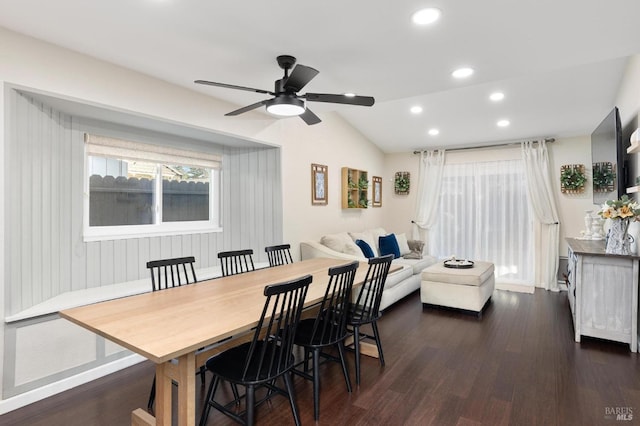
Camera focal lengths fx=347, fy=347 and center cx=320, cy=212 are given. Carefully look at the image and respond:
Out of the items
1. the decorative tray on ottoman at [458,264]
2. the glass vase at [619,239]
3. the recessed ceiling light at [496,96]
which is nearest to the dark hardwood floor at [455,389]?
the glass vase at [619,239]

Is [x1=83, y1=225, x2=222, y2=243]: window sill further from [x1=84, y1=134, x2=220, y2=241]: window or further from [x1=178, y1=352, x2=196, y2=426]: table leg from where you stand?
[x1=178, y1=352, x2=196, y2=426]: table leg

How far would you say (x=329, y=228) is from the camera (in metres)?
5.42

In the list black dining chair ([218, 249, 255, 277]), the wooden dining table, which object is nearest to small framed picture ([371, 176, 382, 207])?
black dining chair ([218, 249, 255, 277])

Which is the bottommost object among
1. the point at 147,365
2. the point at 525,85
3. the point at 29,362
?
the point at 147,365

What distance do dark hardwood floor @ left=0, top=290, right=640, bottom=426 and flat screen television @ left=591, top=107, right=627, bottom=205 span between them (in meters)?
1.64

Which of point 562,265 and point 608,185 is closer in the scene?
point 608,185

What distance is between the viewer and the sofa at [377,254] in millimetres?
4547

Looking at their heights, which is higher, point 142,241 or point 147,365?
point 142,241

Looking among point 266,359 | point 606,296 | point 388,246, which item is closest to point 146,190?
point 266,359

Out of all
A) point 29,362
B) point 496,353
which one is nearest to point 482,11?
point 496,353

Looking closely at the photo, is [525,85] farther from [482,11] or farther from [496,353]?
[496,353]

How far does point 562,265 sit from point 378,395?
465 cm

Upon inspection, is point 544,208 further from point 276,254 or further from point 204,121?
point 204,121

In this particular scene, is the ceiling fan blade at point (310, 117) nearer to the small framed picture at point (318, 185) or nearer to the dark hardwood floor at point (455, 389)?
the small framed picture at point (318, 185)
